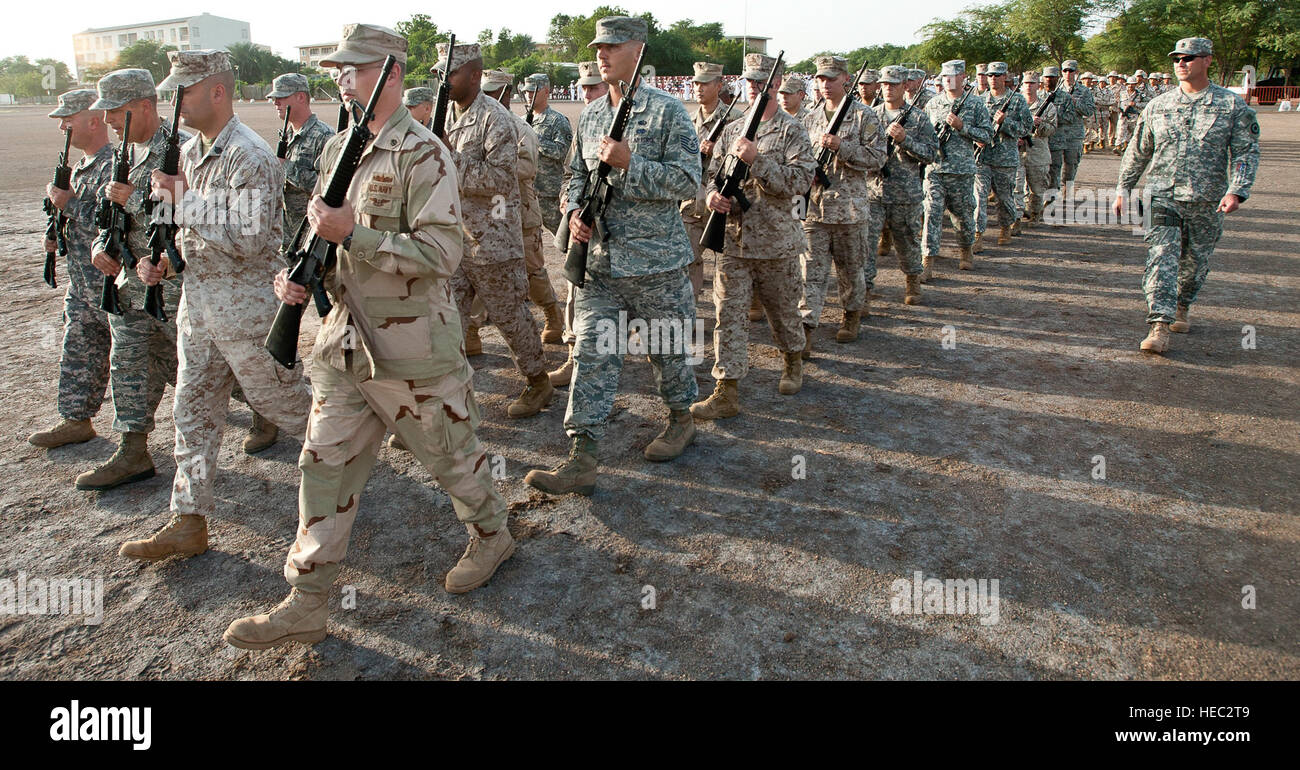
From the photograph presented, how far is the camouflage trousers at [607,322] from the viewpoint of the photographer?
14.6ft

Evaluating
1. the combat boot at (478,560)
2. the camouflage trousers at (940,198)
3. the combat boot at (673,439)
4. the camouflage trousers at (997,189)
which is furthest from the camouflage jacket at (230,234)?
the camouflage trousers at (997,189)

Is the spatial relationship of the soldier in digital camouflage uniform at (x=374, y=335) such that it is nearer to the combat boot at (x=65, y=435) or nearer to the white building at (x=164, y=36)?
the combat boot at (x=65, y=435)

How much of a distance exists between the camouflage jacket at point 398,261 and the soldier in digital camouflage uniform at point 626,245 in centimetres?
128

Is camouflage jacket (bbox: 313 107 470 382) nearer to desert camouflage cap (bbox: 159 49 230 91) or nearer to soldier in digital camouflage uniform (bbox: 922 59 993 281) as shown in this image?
desert camouflage cap (bbox: 159 49 230 91)

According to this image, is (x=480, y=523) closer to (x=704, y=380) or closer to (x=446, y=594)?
(x=446, y=594)

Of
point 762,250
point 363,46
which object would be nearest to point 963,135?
point 762,250

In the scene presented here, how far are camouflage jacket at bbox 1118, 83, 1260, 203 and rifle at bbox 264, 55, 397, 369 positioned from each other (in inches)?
250

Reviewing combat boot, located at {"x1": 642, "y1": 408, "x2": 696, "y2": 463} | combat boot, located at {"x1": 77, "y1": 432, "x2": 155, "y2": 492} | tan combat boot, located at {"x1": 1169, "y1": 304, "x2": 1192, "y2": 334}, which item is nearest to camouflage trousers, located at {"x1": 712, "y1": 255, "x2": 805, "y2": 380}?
combat boot, located at {"x1": 642, "y1": 408, "x2": 696, "y2": 463}

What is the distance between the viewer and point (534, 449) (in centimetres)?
514

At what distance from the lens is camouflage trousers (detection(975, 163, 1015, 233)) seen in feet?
34.5

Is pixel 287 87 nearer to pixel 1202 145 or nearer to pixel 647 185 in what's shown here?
pixel 647 185

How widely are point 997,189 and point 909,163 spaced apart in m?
3.25
